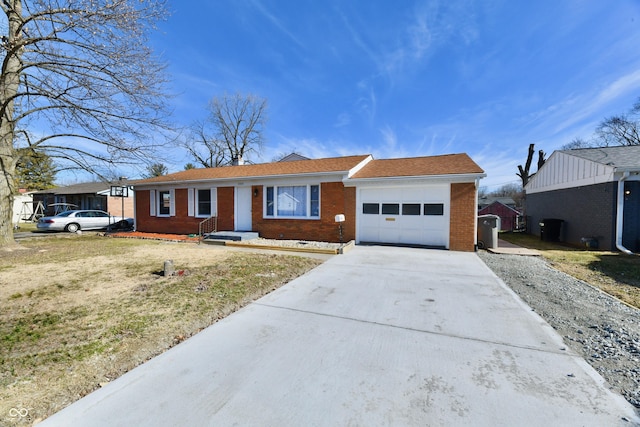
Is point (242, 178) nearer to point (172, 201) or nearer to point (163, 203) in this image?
point (172, 201)

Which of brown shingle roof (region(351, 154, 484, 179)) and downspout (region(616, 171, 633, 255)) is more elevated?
brown shingle roof (region(351, 154, 484, 179))

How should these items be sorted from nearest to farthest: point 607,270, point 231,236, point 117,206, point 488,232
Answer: point 607,270 < point 488,232 < point 231,236 < point 117,206

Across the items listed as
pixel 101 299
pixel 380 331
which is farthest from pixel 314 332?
pixel 101 299

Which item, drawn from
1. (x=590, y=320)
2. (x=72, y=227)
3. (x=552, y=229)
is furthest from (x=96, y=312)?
(x=552, y=229)

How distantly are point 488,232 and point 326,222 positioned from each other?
6.50 m

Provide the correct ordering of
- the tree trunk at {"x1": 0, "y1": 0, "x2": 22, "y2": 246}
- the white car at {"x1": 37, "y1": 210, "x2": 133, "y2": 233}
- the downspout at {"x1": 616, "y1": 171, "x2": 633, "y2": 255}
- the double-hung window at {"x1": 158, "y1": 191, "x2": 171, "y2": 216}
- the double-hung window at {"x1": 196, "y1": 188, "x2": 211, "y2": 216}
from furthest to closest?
the white car at {"x1": 37, "y1": 210, "x2": 133, "y2": 233}, the double-hung window at {"x1": 158, "y1": 191, "x2": 171, "y2": 216}, the double-hung window at {"x1": 196, "y1": 188, "x2": 211, "y2": 216}, the downspout at {"x1": 616, "y1": 171, "x2": 633, "y2": 255}, the tree trunk at {"x1": 0, "y1": 0, "x2": 22, "y2": 246}

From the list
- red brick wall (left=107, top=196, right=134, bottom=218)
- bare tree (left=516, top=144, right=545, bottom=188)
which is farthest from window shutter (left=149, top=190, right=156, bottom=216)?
bare tree (left=516, top=144, right=545, bottom=188)

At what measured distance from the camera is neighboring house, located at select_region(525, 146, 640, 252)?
964 cm

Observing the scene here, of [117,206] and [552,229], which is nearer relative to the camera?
[552,229]

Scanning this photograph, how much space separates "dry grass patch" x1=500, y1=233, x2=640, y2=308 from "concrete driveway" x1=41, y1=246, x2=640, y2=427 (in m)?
3.02

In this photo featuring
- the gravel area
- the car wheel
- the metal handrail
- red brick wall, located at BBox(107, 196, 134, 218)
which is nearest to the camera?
the gravel area

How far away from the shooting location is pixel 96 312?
3.89 meters

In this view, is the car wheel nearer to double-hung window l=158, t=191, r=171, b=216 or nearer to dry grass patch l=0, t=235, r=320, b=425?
double-hung window l=158, t=191, r=171, b=216

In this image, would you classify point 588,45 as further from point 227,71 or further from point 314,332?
point 227,71
